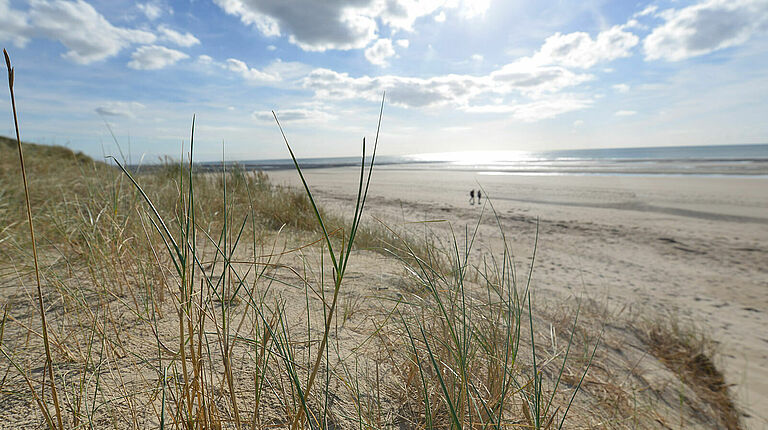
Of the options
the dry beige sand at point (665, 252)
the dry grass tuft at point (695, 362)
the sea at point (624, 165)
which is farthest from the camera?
the sea at point (624, 165)

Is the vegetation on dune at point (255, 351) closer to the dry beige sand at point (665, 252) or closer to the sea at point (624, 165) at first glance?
the dry beige sand at point (665, 252)

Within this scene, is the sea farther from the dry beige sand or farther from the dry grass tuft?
the dry grass tuft

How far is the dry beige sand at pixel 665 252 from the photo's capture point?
11.1 feet

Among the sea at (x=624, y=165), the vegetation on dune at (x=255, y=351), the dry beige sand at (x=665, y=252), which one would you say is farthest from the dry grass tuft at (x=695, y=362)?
the sea at (x=624, y=165)

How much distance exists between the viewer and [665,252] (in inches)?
241

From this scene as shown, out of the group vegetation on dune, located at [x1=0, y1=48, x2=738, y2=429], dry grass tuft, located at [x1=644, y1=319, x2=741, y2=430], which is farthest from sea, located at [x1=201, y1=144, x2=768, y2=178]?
dry grass tuft, located at [x1=644, y1=319, x2=741, y2=430]

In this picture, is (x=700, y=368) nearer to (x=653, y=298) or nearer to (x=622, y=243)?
(x=653, y=298)

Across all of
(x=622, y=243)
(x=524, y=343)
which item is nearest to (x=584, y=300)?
(x=524, y=343)

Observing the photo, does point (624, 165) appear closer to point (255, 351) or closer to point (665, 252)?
point (665, 252)

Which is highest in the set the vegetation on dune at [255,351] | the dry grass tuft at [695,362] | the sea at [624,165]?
the sea at [624,165]

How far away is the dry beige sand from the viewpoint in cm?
339

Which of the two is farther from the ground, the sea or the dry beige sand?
the sea

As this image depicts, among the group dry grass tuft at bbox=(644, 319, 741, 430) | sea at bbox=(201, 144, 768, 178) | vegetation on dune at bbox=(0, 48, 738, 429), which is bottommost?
dry grass tuft at bbox=(644, 319, 741, 430)

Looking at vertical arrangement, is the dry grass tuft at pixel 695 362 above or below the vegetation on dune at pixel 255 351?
below
